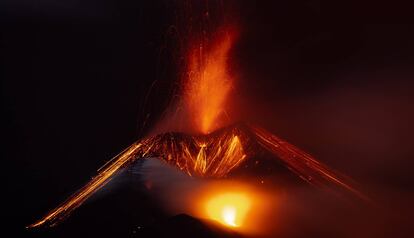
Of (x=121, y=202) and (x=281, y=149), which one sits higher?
(x=281, y=149)

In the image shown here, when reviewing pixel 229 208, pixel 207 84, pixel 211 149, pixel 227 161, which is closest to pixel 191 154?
pixel 211 149

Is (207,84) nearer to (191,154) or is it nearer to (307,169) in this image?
(191,154)

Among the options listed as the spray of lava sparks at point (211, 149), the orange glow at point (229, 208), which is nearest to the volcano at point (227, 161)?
the spray of lava sparks at point (211, 149)

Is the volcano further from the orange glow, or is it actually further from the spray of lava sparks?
the orange glow

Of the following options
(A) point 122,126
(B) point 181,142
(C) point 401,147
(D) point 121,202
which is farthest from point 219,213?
(C) point 401,147

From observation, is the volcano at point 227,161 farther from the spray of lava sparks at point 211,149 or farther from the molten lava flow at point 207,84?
the molten lava flow at point 207,84

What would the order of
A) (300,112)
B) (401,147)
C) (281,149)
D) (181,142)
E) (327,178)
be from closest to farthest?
(327,178) → (281,149) → (181,142) → (401,147) → (300,112)

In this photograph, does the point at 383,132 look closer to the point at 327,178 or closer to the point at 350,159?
the point at 350,159

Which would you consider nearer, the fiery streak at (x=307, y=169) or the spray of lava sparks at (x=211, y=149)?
the spray of lava sparks at (x=211, y=149)
